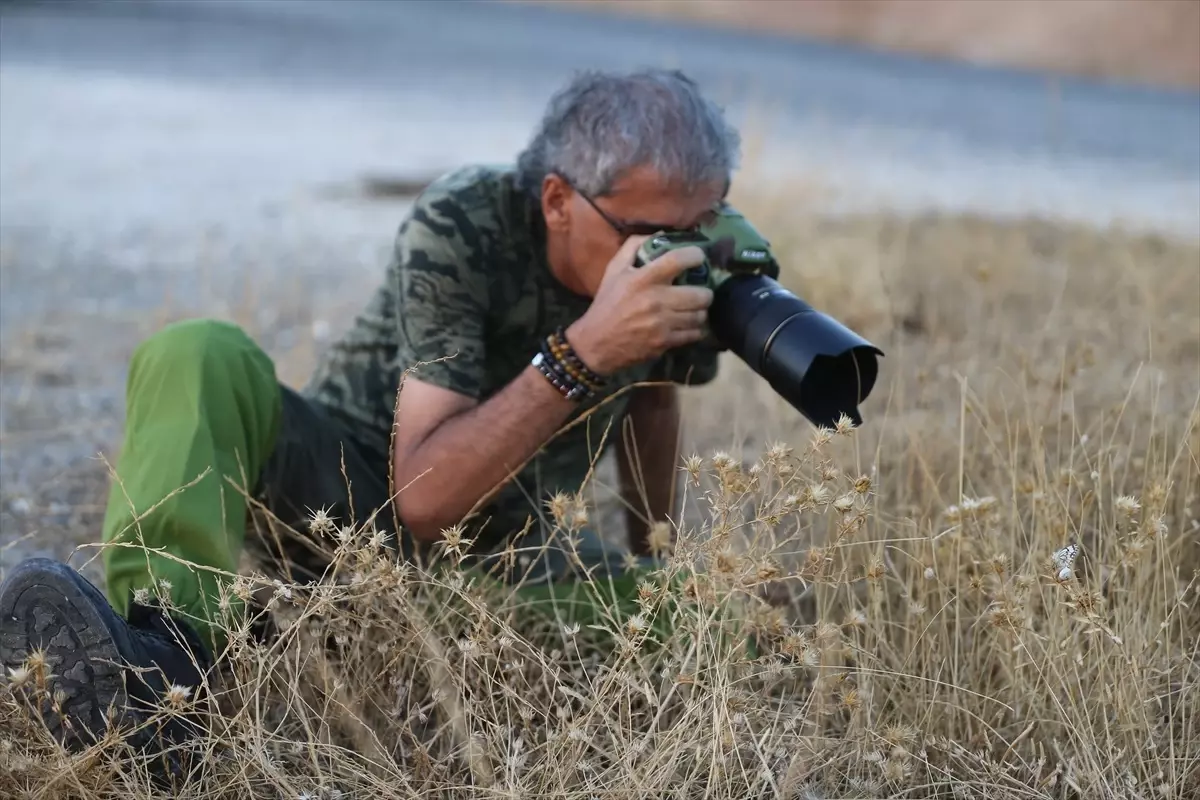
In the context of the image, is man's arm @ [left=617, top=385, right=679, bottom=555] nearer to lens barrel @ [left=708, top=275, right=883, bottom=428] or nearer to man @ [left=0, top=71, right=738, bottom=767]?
man @ [left=0, top=71, right=738, bottom=767]

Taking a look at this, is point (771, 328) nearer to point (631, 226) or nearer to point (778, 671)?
point (631, 226)

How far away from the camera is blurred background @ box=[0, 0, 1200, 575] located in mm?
3859

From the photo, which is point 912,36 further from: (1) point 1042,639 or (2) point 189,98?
(1) point 1042,639

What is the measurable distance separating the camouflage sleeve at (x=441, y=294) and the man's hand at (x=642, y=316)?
0.74 feet

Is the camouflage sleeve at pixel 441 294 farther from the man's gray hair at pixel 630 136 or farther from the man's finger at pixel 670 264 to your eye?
the man's finger at pixel 670 264

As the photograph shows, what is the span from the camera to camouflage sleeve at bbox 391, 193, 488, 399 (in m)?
0.33

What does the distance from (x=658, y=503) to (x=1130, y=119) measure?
10778 mm

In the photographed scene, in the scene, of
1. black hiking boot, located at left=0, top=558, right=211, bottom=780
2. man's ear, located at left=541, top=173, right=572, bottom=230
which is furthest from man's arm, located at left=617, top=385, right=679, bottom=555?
black hiking boot, located at left=0, top=558, right=211, bottom=780

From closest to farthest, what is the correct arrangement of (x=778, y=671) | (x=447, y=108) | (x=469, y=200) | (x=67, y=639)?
(x=67, y=639)
(x=778, y=671)
(x=469, y=200)
(x=447, y=108)

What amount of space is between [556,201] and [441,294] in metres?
0.26

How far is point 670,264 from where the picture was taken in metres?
1.83

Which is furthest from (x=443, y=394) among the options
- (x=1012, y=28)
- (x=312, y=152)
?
(x=1012, y=28)

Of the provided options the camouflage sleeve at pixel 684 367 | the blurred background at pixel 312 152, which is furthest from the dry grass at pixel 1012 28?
the camouflage sleeve at pixel 684 367

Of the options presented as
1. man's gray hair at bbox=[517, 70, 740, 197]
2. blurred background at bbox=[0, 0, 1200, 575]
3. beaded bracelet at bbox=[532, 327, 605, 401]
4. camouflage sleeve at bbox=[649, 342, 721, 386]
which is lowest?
blurred background at bbox=[0, 0, 1200, 575]
